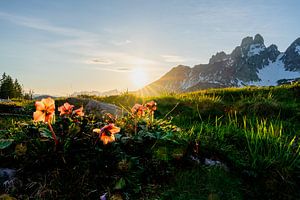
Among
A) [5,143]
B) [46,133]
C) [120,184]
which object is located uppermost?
[46,133]

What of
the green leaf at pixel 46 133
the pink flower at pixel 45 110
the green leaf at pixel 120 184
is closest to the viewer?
the pink flower at pixel 45 110

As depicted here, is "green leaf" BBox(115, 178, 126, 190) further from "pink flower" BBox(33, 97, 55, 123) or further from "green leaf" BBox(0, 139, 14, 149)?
"green leaf" BBox(0, 139, 14, 149)

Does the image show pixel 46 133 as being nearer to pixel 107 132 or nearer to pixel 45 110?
pixel 45 110

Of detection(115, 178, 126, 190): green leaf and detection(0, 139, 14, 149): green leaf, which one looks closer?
detection(115, 178, 126, 190): green leaf

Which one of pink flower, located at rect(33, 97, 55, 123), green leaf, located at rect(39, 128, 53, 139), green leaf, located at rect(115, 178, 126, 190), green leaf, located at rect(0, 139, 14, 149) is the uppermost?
pink flower, located at rect(33, 97, 55, 123)

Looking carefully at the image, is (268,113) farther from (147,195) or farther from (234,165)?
(147,195)


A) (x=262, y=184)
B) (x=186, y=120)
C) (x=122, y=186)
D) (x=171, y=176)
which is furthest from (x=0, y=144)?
(x=186, y=120)

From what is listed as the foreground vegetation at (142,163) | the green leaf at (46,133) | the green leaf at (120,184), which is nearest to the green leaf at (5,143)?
the foreground vegetation at (142,163)

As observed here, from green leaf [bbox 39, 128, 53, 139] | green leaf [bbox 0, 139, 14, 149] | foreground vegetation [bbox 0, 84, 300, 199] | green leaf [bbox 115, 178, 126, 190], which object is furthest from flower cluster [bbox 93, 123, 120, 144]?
green leaf [bbox 0, 139, 14, 149]

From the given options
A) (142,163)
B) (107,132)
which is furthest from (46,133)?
(142,163)

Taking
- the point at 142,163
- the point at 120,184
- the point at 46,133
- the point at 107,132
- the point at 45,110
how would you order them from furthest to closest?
the point at 142,163, the point at 46,133, the point at 107,132, the point at 120,184, the point at 45,110

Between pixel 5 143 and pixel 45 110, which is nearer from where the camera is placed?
pixel 45 110

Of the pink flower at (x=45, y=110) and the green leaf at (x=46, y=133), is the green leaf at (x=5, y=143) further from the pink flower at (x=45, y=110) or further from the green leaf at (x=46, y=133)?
the pink flower at (x=45, y=110)

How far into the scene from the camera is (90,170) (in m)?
4.91
